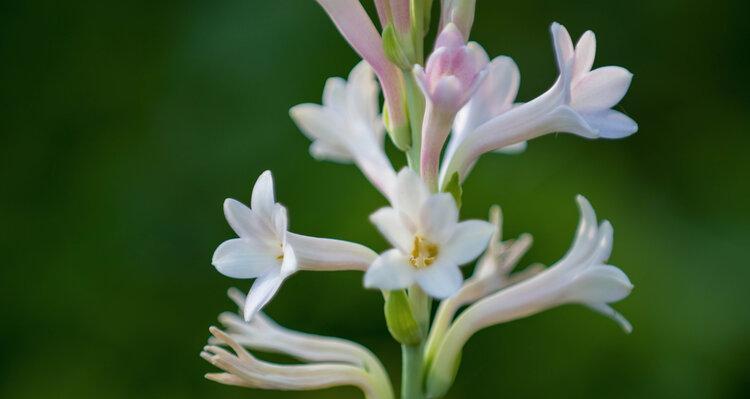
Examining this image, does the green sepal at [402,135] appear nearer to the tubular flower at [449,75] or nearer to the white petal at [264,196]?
the tubular flower at [449,75]

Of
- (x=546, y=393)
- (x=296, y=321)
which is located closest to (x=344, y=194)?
(x=296, y=321)

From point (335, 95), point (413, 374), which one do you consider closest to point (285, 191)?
point (335, 95)

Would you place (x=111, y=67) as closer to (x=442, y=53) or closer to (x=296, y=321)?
(x=296, y=321)

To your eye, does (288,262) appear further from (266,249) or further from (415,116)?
(415,116)

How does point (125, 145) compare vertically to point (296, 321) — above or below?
above

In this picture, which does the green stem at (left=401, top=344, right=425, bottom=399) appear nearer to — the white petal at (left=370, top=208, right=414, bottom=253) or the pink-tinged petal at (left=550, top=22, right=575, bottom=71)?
the white petal at (left=370, top=208, right=414, bottom=253)

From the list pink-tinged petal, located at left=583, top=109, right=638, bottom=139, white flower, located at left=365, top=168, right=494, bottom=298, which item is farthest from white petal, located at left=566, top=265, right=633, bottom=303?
white flower, located at left=365, top=168, right=494, bottom=298
